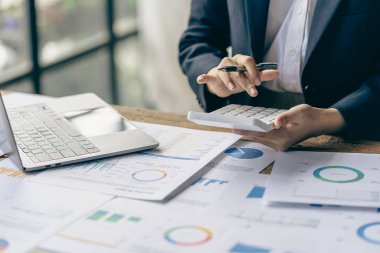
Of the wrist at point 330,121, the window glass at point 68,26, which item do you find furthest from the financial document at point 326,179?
the window glass at point 68,26

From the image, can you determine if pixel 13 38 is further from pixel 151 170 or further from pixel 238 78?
pixel 151 170

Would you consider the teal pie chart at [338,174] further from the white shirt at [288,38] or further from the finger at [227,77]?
the white shirt at [288,38]

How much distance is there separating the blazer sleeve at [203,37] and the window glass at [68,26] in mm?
1592

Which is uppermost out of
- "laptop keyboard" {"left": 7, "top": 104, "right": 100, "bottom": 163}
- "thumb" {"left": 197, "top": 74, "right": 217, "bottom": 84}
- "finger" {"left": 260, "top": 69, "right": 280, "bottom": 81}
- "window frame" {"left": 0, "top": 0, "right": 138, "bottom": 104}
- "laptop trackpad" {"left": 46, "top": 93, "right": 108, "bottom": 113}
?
"finger" {"left": 260, "top": 69, "right": 280, "bottom": 81}

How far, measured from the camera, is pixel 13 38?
10.6ft

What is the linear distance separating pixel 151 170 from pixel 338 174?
0.35 m

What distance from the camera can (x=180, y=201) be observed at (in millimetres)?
1076

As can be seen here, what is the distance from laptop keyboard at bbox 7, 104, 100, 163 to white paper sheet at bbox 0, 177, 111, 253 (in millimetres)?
104

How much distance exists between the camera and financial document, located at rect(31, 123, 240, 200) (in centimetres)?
112

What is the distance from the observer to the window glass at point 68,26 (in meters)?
3.46

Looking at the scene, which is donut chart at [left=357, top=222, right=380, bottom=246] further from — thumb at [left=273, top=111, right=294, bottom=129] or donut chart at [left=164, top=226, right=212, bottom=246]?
thumb at [left=273, top=111, right=294, bottom=129]

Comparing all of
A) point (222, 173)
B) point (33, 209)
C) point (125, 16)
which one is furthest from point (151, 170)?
point (125, 16)

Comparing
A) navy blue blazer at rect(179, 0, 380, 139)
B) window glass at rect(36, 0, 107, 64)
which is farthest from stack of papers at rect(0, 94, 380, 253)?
window glass at rect(36, 0, 107, 64)

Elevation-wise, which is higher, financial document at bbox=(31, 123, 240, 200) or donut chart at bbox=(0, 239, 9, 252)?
financial document at bbox=(31, 123, 240, 200)
